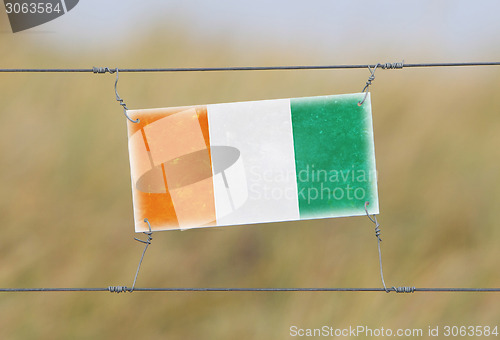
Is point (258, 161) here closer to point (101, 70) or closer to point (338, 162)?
point (338, 162)

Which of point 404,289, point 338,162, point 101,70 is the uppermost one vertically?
point 101,70

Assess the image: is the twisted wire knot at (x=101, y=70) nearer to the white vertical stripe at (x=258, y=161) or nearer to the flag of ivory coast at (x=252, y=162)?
the flag of ivory coast at (x=252, y=162)

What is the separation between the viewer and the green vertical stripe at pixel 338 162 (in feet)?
4.31

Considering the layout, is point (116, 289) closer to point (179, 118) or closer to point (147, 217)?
point (147, 217)

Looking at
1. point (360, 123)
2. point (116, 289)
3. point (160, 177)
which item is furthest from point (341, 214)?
point (116, 289)

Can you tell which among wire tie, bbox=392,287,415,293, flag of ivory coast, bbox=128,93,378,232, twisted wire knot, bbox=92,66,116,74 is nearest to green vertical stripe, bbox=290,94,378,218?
flag of ivory coast, bbox=128,93,378,232

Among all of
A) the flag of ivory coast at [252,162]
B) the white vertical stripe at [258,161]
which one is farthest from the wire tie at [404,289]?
the white vertical stripe at [258,161]

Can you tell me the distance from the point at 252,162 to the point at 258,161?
0.01 metres

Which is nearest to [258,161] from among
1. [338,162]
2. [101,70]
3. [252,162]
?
[252,162]

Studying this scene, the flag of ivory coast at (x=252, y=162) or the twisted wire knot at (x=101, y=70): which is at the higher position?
the twisted wire knot at (x=101, y=70)

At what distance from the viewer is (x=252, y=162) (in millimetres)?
1318

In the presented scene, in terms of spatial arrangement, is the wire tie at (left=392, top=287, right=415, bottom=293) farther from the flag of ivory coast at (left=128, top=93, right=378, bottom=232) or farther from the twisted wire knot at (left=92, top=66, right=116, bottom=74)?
the twisted wire knot at (left=92, top=66, right=116, bottom=74)

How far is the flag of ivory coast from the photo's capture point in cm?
131

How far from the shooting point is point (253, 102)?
1.32 metres
